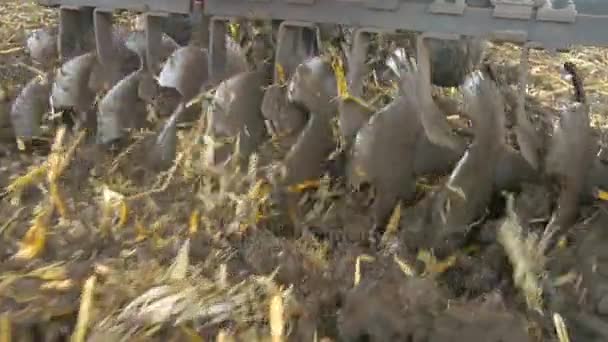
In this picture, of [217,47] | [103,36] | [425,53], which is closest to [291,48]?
[217,47]

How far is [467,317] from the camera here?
→ 52.8 inches

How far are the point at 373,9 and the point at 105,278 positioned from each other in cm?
78

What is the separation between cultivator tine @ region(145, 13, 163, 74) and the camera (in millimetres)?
1992

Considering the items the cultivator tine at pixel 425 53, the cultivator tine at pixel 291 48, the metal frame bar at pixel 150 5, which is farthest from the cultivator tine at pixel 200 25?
the cultivator tine at pixel 425 53

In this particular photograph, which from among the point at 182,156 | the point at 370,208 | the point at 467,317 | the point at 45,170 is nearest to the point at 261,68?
the point at 182,156

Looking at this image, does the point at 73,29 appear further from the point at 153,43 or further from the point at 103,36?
the point at 153,43

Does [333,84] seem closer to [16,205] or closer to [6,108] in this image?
[16,205]

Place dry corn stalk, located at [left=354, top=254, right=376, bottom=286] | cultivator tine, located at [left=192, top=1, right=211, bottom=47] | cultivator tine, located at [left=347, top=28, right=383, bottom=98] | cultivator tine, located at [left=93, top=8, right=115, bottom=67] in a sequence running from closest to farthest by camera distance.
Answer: dry corn stalk, located at [left=354, top=254, right=376, bottom=286] → cultivator tine, located at [left=347, top=28, right=383, bottom=98] → cultivator tine, located at [left=192, top=1, right=211, bottom=47] → cultivator tine, located at [left=93, top=8, right=115, bottom=67]

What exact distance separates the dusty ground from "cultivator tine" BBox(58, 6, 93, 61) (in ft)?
0.83

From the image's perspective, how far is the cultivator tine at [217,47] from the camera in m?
1.94

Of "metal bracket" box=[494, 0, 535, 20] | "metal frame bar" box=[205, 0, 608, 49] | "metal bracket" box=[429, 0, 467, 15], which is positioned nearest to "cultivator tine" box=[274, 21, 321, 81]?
"metal frame bar" box=[205, 0, 608, 49]

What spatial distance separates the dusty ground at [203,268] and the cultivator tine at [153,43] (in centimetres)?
19

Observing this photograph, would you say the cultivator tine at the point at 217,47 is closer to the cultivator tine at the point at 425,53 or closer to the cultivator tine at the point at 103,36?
the cultivator tine at the point at 103,36

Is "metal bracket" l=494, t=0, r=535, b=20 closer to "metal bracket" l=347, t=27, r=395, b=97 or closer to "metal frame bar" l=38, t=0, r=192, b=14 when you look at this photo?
"metal bracket" l=347, t=27, r=395, b=97
